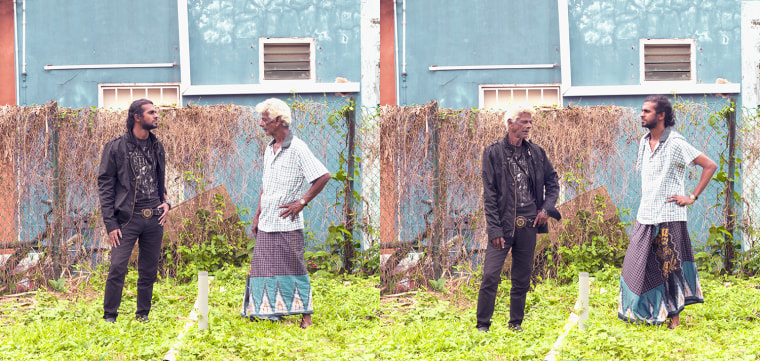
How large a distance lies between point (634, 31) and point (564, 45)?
3.20 feet

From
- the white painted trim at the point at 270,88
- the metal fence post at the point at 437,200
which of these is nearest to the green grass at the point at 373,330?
the metal fence post at the point at 437,200

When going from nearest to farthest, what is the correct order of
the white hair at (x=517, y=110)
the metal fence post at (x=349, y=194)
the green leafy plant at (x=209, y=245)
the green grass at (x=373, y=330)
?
1. the green grass at (x=373, y=330)
2. the white hair at (x=517, y=110)
3. the green leafy plant at (x=209, y=245)
4. the metal fence post at (x=349, y=194)

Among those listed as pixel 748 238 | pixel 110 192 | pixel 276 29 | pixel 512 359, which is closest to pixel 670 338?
pixel 512 359

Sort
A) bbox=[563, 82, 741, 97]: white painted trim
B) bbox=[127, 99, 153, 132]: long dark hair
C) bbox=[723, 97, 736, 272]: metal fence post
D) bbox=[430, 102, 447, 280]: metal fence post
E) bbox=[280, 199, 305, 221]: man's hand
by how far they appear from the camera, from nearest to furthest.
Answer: bbox=[280, 199, 305, 221]: man's hand → bbox=[127, 99, 153, 132]: long dark hair → bbox=[430, 102, 447, 280]: metal fence post → bbox=[723, 97, 736, 272]: metal fence post → bbox=[563, 82, 741, 97]: white painted trim

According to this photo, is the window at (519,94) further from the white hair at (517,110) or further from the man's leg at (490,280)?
the man's leg at (490,280)

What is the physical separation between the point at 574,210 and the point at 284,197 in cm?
365

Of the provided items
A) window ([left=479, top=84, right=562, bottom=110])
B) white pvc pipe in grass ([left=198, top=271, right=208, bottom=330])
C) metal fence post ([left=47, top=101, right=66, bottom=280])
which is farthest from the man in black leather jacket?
window ([left=479, top=84, right=562, bottom=110])

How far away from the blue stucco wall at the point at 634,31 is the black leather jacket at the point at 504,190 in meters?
3.87

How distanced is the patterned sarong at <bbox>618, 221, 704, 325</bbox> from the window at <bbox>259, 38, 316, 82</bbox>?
450 centimetres

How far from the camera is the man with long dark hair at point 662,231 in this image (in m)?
5.14

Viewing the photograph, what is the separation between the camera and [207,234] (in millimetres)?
7246

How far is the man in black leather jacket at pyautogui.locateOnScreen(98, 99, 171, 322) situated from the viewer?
17.3 feet

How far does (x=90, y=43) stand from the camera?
27.0 ft

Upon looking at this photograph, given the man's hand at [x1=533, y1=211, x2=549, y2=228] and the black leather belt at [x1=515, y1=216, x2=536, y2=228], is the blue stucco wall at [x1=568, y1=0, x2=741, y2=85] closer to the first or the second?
the man's hand at [x1=533, y1=211, x2=549, y2=228]
